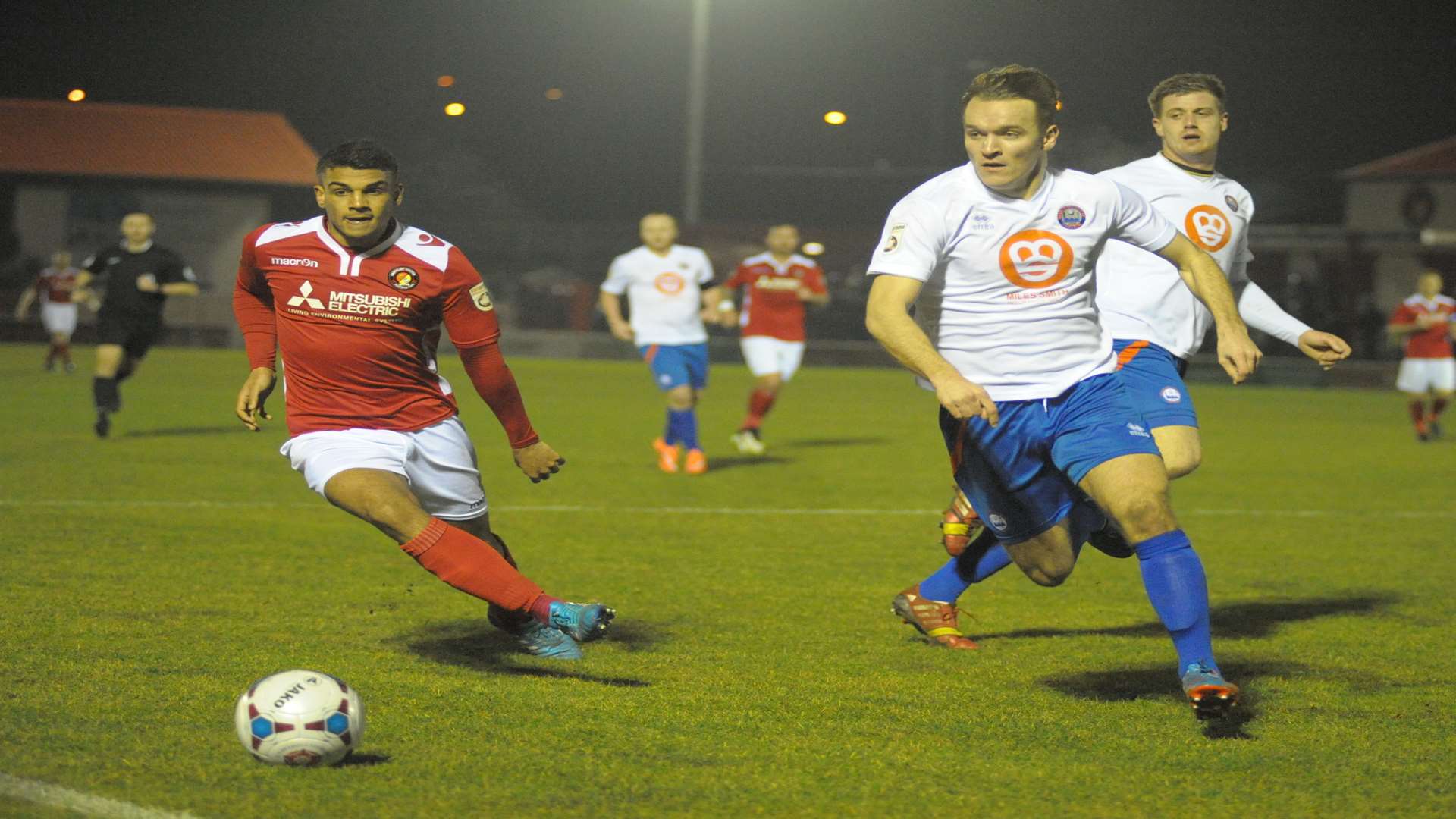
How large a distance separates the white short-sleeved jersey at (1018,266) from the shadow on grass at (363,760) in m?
1.95

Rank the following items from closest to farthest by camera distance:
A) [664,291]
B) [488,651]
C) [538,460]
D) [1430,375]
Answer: [538,460], [488,651], [664,291], [1430,375]

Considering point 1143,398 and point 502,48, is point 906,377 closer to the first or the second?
point 502,48

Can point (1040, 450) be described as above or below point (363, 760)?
above

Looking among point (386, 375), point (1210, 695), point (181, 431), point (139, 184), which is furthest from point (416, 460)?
point (139, 184)

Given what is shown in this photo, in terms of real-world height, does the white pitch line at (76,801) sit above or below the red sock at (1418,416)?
below

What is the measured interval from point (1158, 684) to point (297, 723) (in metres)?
2.79

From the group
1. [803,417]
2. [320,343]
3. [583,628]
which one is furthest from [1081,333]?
[803,417]

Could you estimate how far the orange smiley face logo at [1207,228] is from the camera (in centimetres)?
602

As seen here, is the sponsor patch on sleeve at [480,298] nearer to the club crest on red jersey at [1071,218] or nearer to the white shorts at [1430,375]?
the club crest on red jersey at [1071,218]

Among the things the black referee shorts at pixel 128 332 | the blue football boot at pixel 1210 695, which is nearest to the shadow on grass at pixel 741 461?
the black referee shorts at pixel 128 332

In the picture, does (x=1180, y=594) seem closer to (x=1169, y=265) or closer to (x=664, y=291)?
(x=1169, y=265)

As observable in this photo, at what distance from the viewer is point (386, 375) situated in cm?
513

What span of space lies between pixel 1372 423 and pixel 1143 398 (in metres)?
15.7

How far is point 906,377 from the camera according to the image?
96.0ft
